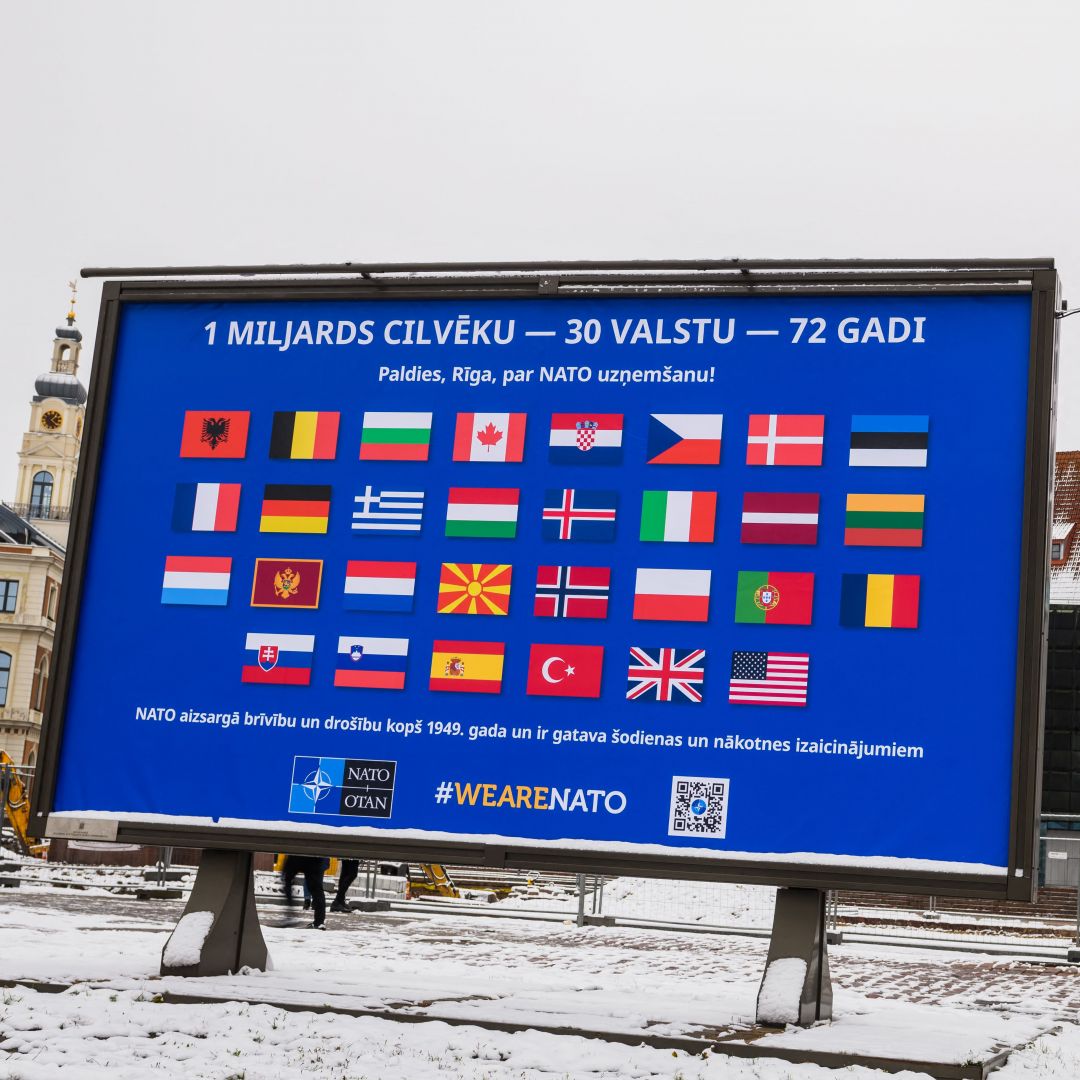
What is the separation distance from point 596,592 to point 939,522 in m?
2.28

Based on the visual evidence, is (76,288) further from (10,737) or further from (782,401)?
(782,401)

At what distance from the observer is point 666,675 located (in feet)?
36.2

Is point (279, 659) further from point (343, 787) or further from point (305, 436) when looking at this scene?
point (305, 436)

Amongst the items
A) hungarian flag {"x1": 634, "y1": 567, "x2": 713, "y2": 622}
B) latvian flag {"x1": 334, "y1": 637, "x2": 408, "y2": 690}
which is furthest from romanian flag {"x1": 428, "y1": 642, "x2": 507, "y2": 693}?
hungarian flag {"x1": 634, "y1": 567, "x2": 713, "y2": 622}

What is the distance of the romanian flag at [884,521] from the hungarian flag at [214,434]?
4.36 m

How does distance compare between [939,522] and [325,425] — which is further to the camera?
[325,425]

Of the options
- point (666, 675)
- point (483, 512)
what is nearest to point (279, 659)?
point (483, 512)

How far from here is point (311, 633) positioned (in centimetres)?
1173

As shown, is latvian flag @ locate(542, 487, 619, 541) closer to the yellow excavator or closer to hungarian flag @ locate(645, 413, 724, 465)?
hungarian flag @ locate(645, 413, 724, 465)

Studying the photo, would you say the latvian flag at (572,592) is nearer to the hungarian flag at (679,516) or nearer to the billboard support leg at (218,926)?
the hungarian flag at (679,516)

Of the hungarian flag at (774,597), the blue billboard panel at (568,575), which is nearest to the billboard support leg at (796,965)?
the blue billboard panel at (568,575)

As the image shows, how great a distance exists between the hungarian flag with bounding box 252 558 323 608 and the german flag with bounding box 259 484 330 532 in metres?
A: 0.25

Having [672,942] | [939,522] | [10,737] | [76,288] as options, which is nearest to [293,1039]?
[939,522]

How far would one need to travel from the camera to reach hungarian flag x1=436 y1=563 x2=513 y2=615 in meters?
11.5
